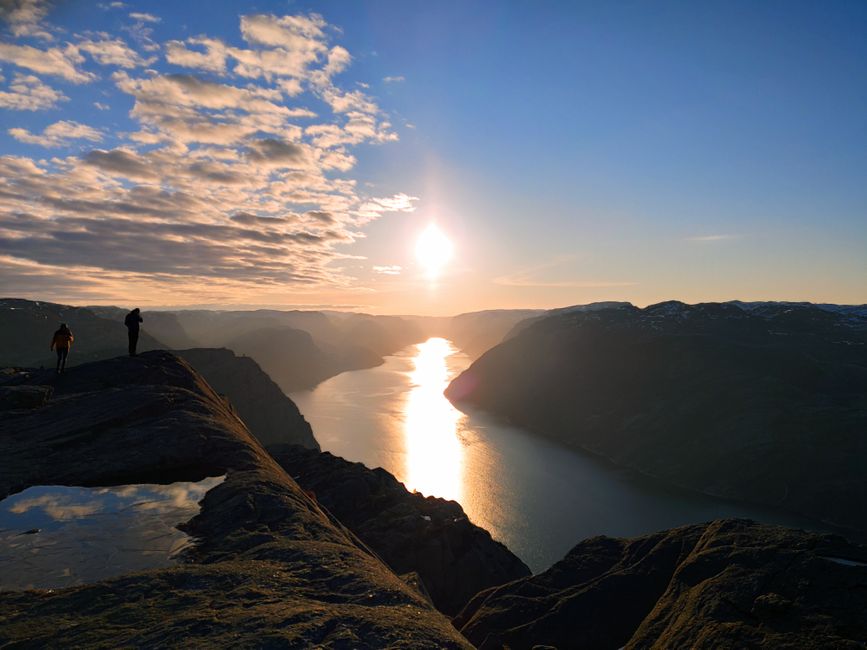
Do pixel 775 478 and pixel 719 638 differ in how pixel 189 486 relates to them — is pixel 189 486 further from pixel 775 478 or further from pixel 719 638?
pixel 775 478

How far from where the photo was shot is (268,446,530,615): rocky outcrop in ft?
139

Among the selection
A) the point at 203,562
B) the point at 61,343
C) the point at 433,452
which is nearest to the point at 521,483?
the point at 433,452

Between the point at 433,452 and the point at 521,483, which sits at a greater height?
the point at 433,452

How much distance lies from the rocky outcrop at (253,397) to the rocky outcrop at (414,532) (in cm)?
7842

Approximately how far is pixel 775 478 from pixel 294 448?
123 meters

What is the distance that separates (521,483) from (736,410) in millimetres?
80400

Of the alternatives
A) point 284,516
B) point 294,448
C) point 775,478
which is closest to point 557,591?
point 284,516

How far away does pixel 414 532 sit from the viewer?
4431 cm

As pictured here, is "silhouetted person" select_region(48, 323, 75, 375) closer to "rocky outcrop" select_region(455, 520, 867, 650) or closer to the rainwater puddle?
the rainwater puddle

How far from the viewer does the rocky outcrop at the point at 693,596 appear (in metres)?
18.5

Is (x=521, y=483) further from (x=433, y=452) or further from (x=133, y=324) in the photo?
(x=133, y=324)

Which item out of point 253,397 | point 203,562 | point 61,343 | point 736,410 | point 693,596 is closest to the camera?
point 203,562

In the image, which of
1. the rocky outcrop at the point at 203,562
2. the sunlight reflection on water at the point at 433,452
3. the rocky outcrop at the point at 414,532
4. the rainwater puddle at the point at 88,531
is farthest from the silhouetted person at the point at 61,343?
the sunlight reflection on water at the point at 433,452

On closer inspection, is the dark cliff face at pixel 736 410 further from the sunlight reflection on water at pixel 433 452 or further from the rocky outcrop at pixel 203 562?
the rocky outcrop at pixel 203 562
